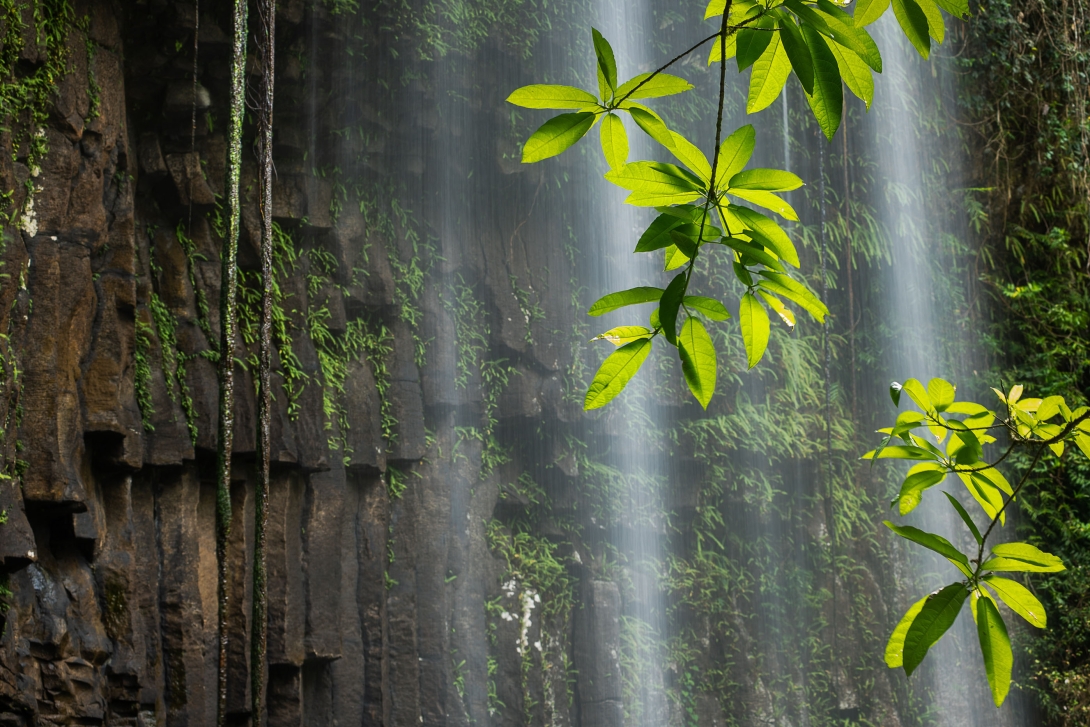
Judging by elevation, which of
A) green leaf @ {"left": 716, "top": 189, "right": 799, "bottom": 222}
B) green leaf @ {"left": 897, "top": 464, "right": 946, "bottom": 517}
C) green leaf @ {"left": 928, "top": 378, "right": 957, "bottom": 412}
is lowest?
green leaf @ {"left": 897, "top": 464, "right": 946, "bottom": 517}

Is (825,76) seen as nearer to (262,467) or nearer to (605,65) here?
(605,65)

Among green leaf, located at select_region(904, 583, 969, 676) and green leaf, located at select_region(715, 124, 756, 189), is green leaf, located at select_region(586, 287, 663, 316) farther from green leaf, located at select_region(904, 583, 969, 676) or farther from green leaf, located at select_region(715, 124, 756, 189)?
green leaf, located at select_region(904, 583, 969, 676)

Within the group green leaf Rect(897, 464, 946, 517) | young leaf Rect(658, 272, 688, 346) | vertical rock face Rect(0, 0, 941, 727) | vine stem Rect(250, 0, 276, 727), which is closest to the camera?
young leaf Rect(658, 272, 688, 346)

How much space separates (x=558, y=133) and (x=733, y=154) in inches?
7.1

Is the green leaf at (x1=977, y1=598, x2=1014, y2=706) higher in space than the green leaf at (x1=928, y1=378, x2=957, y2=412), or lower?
lower

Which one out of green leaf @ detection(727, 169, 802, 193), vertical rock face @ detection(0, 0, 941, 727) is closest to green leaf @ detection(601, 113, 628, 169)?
green leaf @ detection(727, 169, 802, 193)

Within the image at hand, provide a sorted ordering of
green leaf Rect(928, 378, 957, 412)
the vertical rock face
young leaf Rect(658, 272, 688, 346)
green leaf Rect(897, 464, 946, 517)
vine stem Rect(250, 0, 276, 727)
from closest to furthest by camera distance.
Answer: young leaf Rect(658, 272, 688, 346) → green leaf Rect(897, 464, 946, 517) → green leaf Rect(928, 378, 957, 412) → vine stem Rect(250, 0, 276, 727) → the vertical rock face

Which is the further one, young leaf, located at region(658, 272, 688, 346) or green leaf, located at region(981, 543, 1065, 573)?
green leaf, located at region(981, 543, 1065, 573)

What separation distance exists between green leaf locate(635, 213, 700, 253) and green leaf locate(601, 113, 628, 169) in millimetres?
84

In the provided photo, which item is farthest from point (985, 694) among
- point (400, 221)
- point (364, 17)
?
point (364, 17)

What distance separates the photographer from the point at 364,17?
15.3ft

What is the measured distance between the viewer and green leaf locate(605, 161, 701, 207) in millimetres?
827

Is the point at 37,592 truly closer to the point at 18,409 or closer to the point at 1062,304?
the point at 18,409

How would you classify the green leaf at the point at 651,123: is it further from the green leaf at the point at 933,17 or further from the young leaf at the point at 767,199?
the green leaf at the point at 933,17
